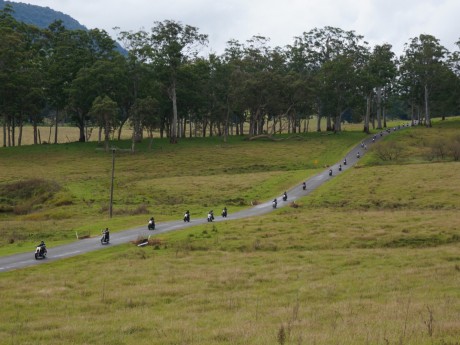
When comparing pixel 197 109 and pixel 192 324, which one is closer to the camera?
pixel 192 324

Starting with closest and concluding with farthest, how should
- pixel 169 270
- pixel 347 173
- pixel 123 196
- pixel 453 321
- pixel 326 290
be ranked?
pixel 453 321, pixel 326 290, pixel 169 270, pixel 123 196, pixel 347 173

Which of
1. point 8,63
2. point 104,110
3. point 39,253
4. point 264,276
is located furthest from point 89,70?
point 264,276

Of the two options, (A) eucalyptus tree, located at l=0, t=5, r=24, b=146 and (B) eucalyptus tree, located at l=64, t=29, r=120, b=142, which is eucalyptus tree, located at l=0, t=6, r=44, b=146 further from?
(B) eucalyptus tree, located at l=64, t=29, r=120, b=142

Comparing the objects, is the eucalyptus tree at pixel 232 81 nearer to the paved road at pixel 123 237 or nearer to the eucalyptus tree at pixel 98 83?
the eucalyptus tree at pixel 98 83

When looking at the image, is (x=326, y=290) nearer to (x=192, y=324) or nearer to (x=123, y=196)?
(x=192, y=324)

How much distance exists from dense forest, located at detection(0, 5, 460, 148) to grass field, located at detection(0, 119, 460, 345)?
40246 mm

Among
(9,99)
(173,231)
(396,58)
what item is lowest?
(173,231)

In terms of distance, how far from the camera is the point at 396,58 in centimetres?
13588

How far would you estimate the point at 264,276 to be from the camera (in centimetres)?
2414

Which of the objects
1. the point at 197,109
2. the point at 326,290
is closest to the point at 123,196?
the point at 326,290

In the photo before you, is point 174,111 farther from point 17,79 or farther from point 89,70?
point 17,79

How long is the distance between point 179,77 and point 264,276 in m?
85.8

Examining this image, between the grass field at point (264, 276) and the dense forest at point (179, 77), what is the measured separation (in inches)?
1584

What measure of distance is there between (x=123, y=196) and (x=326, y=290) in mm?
43945
